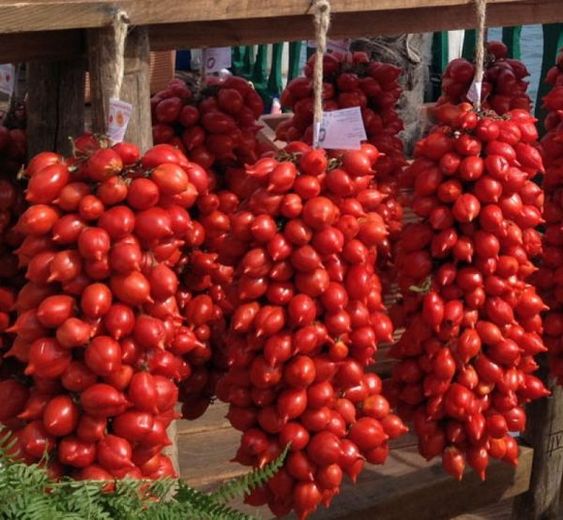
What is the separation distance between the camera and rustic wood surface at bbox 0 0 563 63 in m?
1.31

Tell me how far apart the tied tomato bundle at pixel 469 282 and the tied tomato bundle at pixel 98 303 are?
1.58ft

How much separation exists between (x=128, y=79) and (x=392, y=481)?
3.57 feet

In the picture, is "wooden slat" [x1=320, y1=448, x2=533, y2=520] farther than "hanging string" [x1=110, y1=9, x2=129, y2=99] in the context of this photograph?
Yes

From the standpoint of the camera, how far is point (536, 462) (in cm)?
239

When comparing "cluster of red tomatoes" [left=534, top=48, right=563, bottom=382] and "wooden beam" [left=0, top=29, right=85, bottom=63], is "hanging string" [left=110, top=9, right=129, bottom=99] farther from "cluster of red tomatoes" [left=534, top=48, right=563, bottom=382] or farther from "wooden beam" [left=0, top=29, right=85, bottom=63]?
"cluster of red tomatoes" [left=534, top=48, right=563, bottom=382]

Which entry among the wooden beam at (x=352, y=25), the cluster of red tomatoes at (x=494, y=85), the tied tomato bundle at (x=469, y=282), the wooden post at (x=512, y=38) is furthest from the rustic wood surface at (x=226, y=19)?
the wooden post at (x=512, y=38)

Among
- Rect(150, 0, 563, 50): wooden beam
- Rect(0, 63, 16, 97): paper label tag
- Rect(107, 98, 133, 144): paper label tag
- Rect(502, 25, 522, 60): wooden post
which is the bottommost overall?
Rect(502, 25, 522, 60): wooden post

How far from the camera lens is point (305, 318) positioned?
1434 mm

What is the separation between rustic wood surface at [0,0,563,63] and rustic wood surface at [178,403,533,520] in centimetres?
94

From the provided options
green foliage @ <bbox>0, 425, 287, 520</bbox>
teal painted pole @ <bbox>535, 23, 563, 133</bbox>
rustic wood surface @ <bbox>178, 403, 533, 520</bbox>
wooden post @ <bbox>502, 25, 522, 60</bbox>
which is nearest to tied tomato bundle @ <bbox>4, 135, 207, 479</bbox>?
green foliage @ <bbox>0, 425, 287, 520</bbox>

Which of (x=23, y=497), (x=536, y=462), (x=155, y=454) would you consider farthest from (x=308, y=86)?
(x=536, y=462)

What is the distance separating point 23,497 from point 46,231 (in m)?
0.35

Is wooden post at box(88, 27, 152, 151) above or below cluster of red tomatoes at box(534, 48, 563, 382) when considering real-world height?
above

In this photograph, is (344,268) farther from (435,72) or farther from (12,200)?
(435,72)
